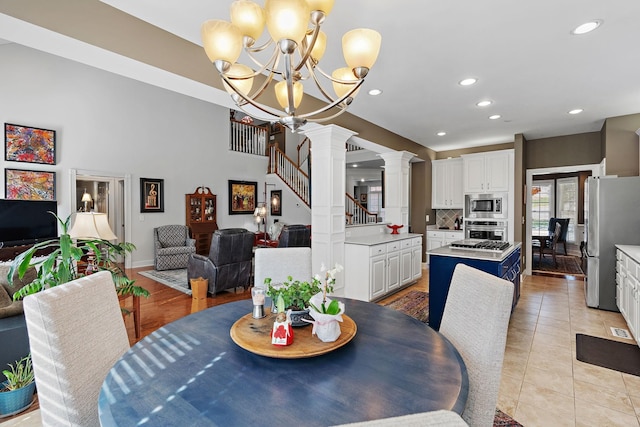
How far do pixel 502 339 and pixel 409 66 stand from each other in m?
2.53

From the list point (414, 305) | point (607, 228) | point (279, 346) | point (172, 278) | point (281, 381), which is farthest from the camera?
point (172, 278)

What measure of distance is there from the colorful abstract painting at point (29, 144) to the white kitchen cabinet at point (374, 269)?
18.2ft

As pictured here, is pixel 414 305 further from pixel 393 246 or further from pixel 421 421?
pixel 421 421

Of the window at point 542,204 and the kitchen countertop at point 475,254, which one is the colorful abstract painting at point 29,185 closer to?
the kitchen countertop at point 475,254

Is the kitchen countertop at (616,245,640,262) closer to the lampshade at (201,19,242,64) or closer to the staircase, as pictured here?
the lampshade at (201,19,242,64)

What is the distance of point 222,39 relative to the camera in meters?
1.46

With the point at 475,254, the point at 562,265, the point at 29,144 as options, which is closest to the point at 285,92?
the point at 475,254

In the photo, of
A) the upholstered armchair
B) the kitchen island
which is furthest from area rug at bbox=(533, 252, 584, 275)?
the upholstered armchair

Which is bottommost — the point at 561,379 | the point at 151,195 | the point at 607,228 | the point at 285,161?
the point at 561,379

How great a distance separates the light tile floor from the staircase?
15.3 feet

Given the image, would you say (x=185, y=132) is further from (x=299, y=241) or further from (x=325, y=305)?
(x=325, y=305)

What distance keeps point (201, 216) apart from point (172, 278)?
248cm

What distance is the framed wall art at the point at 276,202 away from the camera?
9.27 m

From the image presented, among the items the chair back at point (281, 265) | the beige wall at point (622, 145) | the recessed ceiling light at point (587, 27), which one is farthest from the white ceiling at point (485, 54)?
the chair back at point (281, 265)
